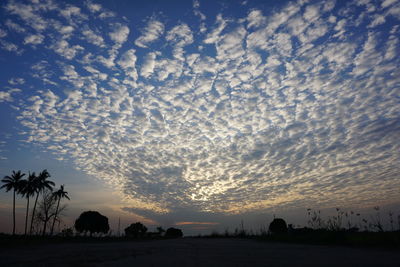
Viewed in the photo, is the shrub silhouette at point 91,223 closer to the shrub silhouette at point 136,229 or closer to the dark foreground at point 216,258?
the shrub silhouette at point 136,229

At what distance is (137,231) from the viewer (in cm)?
6675

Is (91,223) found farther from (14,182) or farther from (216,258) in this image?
(216,258)

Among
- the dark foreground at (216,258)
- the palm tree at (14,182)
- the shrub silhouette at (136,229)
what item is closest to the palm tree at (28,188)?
the palm tree at (14,182)

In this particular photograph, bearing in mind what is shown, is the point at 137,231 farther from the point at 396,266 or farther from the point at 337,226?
the point at 396,266

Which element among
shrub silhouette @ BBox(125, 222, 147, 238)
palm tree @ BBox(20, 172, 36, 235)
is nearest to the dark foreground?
palm tree @ BBox(20, 172, 36, 235)

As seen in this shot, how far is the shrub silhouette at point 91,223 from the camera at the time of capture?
50125 mm

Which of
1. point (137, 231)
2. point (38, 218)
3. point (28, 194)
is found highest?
point (28, 194)

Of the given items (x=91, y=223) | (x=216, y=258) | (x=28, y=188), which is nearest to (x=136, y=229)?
(x=91, y=223)

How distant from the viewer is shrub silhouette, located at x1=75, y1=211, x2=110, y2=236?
5012 cm

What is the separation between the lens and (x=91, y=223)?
50.3m

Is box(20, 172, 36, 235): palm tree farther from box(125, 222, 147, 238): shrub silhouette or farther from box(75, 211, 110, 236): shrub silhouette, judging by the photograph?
box(125, 222, 147, 238): shrub silhouette

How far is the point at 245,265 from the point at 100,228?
5575 cm

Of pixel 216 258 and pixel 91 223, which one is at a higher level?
pixel 216 258

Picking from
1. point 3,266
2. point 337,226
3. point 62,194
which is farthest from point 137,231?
point 3,266
